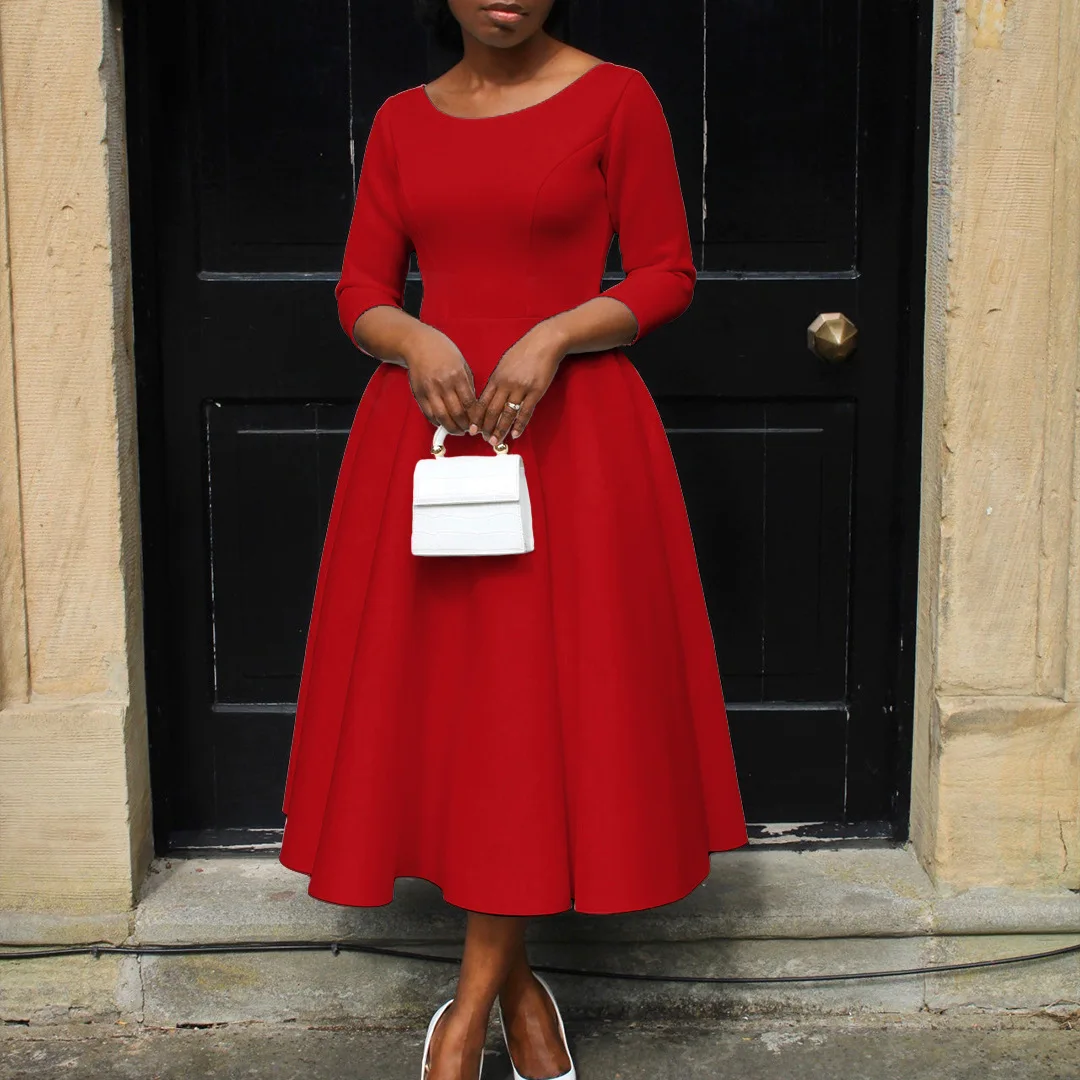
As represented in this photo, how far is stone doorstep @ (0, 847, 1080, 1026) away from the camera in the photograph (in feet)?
9.13

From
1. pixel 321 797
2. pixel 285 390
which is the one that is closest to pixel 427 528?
pixel 321 797

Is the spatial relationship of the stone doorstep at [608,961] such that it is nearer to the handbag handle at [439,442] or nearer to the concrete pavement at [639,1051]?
the concrete pavement at [639,1051]

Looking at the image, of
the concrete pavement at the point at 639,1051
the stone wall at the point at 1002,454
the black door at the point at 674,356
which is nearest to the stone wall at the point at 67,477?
the black door at the point at 674,356

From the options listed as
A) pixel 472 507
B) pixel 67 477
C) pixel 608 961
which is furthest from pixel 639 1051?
pixel 67 477

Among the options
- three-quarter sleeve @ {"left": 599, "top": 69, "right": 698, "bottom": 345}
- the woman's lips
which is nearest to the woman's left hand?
three-quarter sleeve @ {"left": 599, "top": 69, "right": 698, "bottom": 345}

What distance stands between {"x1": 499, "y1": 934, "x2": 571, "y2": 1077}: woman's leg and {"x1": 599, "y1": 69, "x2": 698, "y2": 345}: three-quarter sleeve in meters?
1.10

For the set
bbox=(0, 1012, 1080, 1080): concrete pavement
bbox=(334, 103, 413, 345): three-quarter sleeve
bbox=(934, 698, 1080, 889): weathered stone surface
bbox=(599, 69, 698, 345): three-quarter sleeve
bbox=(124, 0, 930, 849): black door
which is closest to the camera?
bbox=(599, 69, 698, 345): three-quarter sleeve

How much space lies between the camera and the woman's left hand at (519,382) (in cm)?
208

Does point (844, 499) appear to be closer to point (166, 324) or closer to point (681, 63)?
point (681, 63)

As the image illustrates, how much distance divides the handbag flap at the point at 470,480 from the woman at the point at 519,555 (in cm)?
7

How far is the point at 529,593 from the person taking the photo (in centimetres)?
212

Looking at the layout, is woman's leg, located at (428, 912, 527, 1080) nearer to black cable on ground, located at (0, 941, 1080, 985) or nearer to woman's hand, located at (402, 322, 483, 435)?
black cable on ground, located at (0, 941, 1080, 985)

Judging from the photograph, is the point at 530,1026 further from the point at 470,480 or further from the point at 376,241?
the point at 376,241

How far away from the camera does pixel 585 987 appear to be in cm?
280
